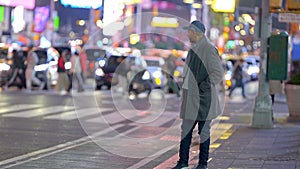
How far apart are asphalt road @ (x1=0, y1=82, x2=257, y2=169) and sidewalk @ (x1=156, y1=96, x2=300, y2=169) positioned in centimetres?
47

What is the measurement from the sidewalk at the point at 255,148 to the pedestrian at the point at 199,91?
2.66 feet

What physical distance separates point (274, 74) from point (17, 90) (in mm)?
14186

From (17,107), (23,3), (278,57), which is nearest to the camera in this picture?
(278,57)

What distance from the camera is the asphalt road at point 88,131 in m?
9.82

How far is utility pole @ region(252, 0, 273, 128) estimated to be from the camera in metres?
14.1

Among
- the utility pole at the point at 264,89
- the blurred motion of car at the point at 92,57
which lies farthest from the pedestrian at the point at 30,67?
the utility pole at the point at 264,89

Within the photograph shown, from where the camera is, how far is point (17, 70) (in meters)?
26.5

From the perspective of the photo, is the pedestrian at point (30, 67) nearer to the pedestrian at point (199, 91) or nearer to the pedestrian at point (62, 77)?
the pedestrian at point (62, 77)

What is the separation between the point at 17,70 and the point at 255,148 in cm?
1724

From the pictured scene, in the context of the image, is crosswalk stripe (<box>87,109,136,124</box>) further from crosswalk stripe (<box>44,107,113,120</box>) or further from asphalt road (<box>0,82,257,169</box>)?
crosswalk stripe (<box>44,107,113,120</box>)

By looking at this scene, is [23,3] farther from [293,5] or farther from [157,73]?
[293,5]

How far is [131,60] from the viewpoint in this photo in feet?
84.6

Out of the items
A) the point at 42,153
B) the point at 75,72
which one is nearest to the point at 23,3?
the point at 75,72

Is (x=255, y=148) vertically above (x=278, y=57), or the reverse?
(x=278, y=57)
